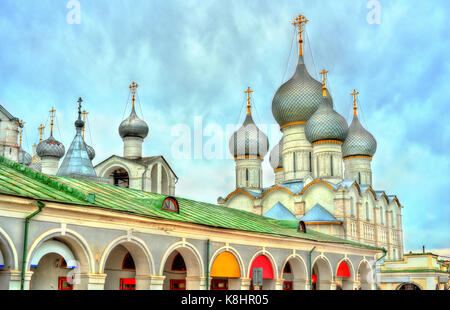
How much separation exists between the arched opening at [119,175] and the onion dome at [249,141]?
15.6 meters

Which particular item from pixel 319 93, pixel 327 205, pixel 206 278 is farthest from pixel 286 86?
pixel 206 278

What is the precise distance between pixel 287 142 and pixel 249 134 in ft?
13.8

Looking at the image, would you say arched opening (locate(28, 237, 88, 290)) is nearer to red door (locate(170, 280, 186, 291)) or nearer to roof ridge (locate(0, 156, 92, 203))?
roof ridge (locate(0, 156, 92, 203))

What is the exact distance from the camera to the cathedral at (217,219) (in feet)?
55.5

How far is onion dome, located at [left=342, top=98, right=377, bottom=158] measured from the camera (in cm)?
6031

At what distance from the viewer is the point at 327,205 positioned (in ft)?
162

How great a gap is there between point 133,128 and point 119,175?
4.31 m

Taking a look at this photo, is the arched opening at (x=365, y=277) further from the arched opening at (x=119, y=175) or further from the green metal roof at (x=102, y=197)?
the arched opening at (x=119, y=175)

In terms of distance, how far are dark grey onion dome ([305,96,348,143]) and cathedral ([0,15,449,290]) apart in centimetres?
13

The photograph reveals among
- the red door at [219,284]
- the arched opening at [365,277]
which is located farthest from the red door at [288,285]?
the arched opening at [365,277]

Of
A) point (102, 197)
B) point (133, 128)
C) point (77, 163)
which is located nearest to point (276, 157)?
point (133, 128)
